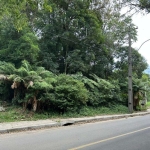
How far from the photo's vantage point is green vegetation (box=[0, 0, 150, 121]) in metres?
13.8

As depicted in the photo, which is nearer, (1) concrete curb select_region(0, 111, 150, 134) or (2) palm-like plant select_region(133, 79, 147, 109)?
(1) concrete curb select_region(0, 111, 150, 134)

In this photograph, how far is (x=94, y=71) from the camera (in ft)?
75.2

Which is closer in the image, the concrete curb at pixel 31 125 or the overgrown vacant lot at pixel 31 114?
the concrete curb at pixel 31 125

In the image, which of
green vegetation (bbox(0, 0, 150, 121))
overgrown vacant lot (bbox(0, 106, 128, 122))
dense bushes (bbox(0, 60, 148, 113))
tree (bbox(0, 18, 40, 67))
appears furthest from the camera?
tree (bbox(0, 18, 40, 67))

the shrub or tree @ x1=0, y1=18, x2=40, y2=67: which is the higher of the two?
tree @ x1=0, y1=18, x2=40, y2=67

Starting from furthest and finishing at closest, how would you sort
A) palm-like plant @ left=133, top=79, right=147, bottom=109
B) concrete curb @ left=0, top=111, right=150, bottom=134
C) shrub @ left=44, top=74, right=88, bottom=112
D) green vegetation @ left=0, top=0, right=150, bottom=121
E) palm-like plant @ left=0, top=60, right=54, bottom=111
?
palm-like plant @ left=133, top=79, right=147, bottom=109
shrub @ left=44, top=74, right=88, bottom=112
green vegetation @ left=0, top=0, right=150, bottom=121
palm-like plant @ left=0, top=60, right=54, bottom=111
concrete curb @ left=0, top=111, right=150, bottom=134

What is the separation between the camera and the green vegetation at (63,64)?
13.8 metres

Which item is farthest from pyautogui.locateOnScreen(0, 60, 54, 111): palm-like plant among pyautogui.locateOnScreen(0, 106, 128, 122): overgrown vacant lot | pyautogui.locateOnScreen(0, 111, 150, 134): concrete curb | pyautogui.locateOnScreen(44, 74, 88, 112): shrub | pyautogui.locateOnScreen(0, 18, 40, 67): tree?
pyautogui.locateOnScreen(0, 18, 40, 67): tree

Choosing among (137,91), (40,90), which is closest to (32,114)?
(40,90)

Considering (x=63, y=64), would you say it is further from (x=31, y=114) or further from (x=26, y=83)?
(x=31, y=114)

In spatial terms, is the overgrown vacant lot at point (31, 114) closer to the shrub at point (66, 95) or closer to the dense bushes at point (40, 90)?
the dense bushes at point (40, 90)

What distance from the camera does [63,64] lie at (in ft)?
70.6

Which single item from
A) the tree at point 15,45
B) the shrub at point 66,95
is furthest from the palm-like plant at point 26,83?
the tree at point 15,45

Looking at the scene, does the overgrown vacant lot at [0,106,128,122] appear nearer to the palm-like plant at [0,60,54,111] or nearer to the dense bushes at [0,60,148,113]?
the dense bushes at [0,60,148,113]
